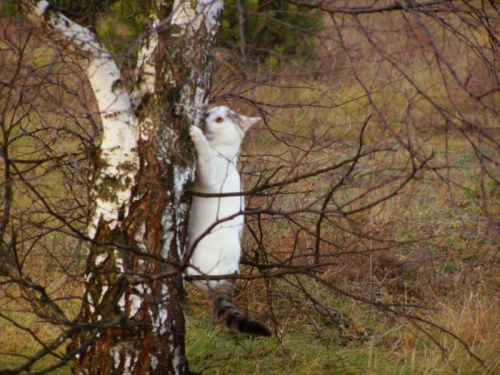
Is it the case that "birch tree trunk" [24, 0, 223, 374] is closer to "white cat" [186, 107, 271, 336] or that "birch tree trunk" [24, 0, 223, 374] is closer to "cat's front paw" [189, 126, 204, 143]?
"cat's front paw" [189, 126, 204, 143]

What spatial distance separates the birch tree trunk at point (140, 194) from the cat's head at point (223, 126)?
0.35m

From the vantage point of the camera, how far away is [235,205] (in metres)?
2.82

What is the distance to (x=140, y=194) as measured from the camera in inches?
99.0

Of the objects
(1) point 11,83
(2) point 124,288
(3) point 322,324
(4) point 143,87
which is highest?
(4) point 143,87

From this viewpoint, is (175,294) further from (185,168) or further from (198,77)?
(198,77)

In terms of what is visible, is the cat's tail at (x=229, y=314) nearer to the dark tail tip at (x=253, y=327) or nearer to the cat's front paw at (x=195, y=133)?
the dark tail tip at (x=253, y=327)

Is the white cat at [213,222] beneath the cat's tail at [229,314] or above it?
above

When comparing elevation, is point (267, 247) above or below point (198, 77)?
below

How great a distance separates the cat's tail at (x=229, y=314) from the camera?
2.22 meters

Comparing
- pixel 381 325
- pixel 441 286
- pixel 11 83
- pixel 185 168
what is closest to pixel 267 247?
pixel 381 325

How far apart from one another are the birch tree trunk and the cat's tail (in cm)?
18

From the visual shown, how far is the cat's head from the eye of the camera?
2.95m

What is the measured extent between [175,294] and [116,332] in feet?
0.88

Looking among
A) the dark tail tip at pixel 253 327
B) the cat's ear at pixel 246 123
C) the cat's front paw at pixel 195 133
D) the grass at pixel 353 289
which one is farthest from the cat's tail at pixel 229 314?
the cat's ear at pixel 246 123
